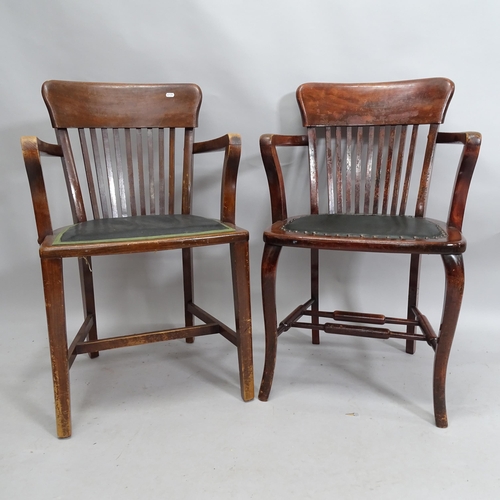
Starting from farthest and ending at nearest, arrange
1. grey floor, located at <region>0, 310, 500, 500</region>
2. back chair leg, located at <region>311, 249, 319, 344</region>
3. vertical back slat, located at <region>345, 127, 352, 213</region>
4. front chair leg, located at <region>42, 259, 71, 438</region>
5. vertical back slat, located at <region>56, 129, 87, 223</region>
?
1. back chair leg, located at <region>311, 249, 319, 344</region>
2. vertical back slat, located at <region>345, 127, 352, 213</region>
3. vertical back slat, located at <region>56, 129, 87, 223</region>
4. front chair leg, located at <region>42, 259, 71, 438</region>
5. grey floor, located at <region>0, 310, 500, 500</region>

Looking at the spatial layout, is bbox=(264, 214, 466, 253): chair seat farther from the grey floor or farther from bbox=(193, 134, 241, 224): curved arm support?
the grey floor

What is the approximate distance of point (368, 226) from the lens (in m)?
1.31

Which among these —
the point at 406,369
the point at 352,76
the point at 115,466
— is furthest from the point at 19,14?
the point at 406,369

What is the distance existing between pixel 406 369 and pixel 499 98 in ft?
3.51

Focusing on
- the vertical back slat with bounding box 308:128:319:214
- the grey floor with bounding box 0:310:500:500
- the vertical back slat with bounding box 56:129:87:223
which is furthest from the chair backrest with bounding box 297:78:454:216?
the vertical back slat with bounding box 56:129:87:223

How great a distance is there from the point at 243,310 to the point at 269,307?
0.08 metres

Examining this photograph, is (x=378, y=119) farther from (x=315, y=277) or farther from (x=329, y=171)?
(x=315, y=277)

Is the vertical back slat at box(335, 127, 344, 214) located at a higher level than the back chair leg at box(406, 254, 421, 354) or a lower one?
higher

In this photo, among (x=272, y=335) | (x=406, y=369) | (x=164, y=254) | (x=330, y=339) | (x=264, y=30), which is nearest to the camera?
(x=272, y=335)

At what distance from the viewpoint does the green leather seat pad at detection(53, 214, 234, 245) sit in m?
1.22

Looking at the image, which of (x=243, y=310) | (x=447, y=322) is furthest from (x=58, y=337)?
(x=447, y=322)

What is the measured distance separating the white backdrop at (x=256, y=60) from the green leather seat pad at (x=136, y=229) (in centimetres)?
62

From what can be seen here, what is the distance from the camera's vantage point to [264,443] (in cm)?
122

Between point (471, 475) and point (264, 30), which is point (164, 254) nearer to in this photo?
point (264, 30)
